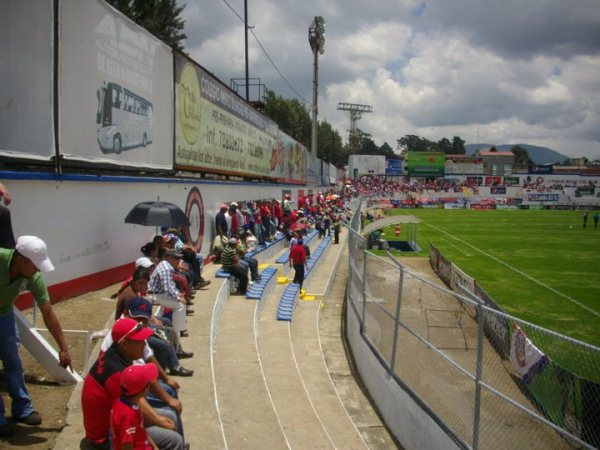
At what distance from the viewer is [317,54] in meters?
54.4

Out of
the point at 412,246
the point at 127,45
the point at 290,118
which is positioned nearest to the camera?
the point at 127,45

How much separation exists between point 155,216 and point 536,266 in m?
20.3

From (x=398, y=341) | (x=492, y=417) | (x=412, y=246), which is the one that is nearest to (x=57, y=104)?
(x=398, y=341)

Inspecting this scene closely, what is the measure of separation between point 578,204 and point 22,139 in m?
82.6

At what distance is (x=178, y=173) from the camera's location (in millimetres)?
15336

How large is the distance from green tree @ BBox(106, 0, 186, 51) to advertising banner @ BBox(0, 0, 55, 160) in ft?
72.8

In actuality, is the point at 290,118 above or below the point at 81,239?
above

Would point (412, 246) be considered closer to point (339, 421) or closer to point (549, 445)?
point (339, 421)

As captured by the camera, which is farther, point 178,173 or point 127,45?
point 178,173

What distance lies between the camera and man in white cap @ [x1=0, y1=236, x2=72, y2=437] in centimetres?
414

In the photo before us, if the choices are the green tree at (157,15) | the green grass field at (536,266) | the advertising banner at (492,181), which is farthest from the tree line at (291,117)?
the advertising banner at (492,181)

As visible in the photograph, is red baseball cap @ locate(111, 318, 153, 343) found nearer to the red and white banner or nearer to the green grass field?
the red and white banner

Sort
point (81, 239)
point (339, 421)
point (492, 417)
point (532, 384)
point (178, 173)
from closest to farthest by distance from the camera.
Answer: point (492, 417) < point (532, 384) < point (339, 421) < point (81, 239) < point (178, 173)

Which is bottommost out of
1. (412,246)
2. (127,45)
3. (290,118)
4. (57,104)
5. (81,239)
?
(412,246)
